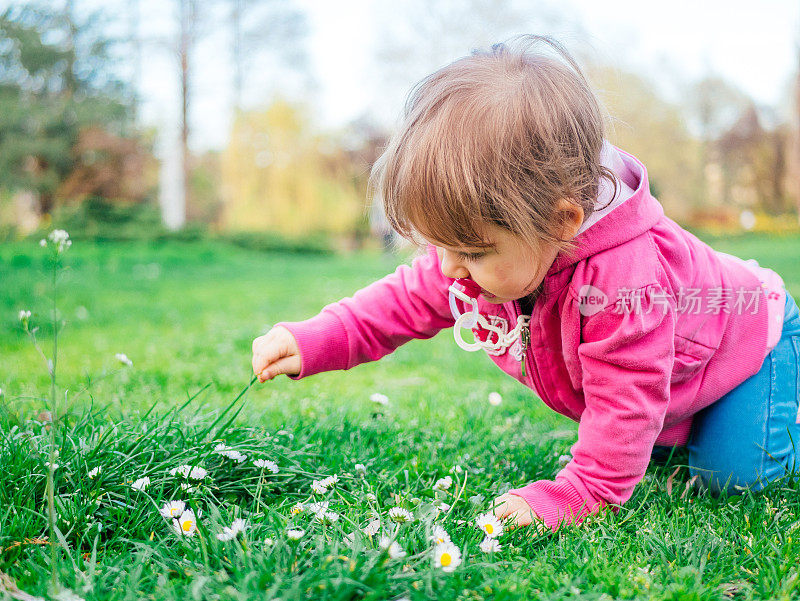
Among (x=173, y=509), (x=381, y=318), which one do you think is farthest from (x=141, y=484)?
(x=381, y=318)

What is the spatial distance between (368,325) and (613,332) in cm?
75

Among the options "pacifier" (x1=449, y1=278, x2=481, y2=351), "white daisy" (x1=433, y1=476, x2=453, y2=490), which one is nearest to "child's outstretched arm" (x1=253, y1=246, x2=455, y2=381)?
"pacifier" (x1=449, y1=278, x2=481, y2=351)

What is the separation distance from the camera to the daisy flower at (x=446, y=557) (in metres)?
1.30

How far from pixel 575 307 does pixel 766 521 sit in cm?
70

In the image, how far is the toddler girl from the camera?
150 cm

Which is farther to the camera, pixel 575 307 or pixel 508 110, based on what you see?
pixel 575 307

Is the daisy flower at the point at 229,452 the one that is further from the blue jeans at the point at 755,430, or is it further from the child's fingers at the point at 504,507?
the blue jeans at the point at 755,430

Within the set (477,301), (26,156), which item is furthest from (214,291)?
(26,156)

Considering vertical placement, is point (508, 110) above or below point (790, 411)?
above

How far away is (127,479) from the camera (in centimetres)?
160

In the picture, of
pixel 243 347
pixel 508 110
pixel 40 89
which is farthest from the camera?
pixel 40 89

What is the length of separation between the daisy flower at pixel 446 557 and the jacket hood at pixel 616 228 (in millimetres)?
708

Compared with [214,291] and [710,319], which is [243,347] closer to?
[710,319]

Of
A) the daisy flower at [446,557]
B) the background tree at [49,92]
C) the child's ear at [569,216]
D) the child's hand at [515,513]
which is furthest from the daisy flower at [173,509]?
the background tree at [49,92]
